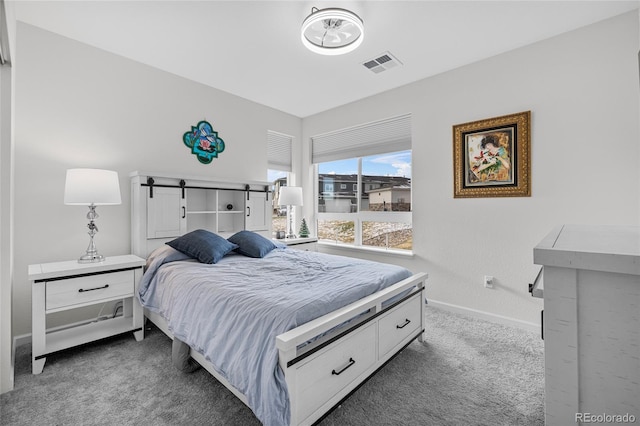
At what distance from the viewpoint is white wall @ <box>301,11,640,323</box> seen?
2330 millimetres

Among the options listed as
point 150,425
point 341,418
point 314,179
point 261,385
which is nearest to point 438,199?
point 314,179

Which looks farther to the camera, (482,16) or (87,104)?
(87,104)

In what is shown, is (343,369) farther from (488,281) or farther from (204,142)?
(204,142)

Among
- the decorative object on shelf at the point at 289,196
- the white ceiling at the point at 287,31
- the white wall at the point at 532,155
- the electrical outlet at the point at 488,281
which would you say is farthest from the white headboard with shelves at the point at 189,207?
the electrical outlet at the point at 488,281

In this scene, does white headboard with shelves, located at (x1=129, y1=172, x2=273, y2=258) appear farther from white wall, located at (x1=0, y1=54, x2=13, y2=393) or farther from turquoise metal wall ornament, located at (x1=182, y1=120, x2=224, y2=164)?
white wall, located at (x1=0, y1=54, x2=13, y2=393)

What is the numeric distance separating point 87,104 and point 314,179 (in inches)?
117

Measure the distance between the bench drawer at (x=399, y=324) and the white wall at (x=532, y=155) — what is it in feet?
3.67

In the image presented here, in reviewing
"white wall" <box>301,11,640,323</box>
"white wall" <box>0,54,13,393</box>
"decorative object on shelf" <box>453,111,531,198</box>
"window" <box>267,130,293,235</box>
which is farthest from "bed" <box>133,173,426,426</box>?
"window" <box>267,130,293,235</box>

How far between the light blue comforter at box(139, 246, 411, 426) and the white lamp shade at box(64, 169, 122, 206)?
26.1 inches

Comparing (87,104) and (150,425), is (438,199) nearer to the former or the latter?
(150,425)

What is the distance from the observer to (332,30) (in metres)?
2.32

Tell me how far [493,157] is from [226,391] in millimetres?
3083

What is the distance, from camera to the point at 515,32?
99.0 inches

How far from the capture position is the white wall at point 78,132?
2441 mm
